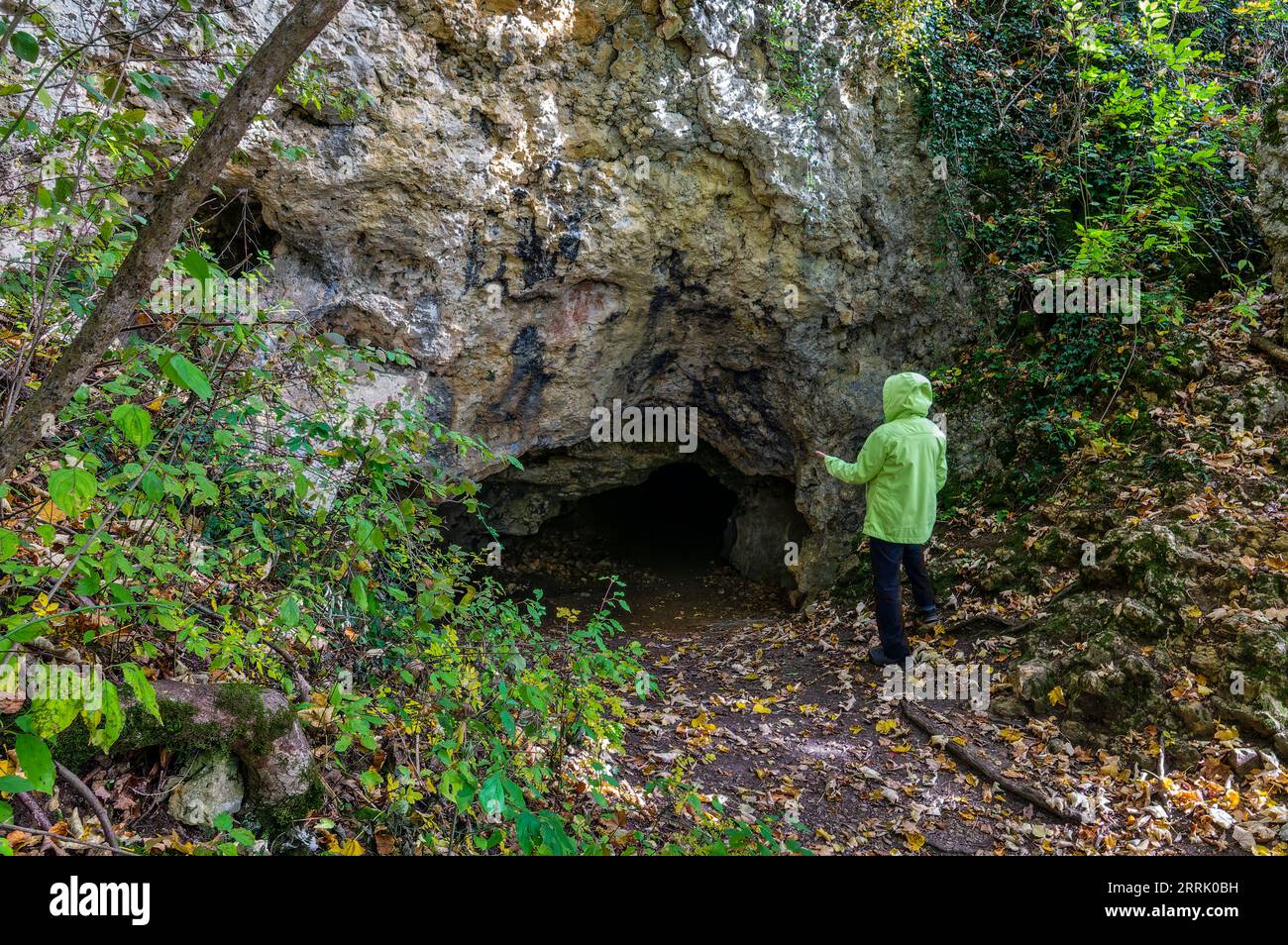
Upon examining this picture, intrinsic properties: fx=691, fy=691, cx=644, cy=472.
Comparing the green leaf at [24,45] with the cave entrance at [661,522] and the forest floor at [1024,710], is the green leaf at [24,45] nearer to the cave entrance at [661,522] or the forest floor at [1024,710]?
the forest floor at [1024,710]

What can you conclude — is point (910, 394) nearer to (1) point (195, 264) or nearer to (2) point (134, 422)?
(1) point (195, 264)

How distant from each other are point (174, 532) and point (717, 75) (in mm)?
5618

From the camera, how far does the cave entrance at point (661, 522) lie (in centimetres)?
1107

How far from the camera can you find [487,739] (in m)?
3.15

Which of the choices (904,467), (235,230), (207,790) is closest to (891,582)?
(904,467)

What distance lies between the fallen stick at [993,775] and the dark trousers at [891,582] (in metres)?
0.65

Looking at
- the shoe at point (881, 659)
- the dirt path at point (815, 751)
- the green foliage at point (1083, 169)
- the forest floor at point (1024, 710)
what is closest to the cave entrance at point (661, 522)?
the dirt path at point (815, 751)

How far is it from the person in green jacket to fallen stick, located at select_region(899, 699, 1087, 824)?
0.79m

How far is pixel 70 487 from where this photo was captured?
5.34 ft

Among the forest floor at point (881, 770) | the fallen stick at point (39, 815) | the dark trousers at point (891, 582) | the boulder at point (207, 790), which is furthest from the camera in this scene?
the dark trousers at point (891, 582)

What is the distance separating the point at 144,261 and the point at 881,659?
519 centimetres

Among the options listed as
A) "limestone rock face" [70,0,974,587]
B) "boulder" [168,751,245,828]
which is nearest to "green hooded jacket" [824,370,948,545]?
"limestone rock face" [70,0,974,587]
